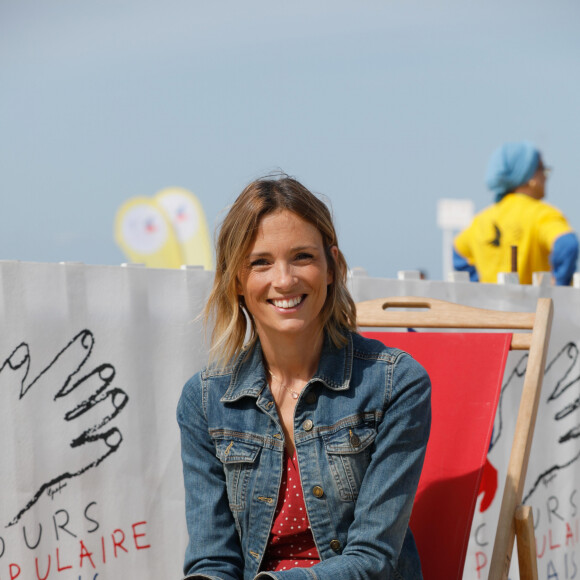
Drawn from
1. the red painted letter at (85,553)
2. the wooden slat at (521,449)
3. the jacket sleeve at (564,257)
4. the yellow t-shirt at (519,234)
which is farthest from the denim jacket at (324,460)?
the yellow t-shirt at (519,234)

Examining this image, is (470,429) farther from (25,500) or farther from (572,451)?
(572,451)

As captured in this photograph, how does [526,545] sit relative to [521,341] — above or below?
below

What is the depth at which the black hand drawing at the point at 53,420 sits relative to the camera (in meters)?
2.54

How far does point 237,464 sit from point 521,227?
141 inches

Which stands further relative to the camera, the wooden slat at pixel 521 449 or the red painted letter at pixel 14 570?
the red painted letter at pixel 14 570

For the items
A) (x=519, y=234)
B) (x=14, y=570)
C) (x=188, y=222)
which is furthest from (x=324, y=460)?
(x=188, y=222)

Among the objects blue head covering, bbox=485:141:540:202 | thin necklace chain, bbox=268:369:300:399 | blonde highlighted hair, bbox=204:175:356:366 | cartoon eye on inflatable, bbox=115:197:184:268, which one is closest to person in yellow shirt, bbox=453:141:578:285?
blue head covering, bbox=485:141:540:202

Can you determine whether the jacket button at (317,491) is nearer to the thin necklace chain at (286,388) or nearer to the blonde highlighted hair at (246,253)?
the thin necklace chain at (286,388)

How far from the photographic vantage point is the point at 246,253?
2.05 m

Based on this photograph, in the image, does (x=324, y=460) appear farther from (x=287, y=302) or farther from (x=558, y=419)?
(x=558, y=419)

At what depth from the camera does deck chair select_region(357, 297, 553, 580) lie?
2268 millimetres

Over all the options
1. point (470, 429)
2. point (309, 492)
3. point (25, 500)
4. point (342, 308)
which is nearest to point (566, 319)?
point (470, 429)

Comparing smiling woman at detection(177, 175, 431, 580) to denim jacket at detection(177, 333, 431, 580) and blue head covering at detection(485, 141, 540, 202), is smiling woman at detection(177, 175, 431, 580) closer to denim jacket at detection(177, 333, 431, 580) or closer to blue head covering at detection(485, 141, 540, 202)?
denim jacket at detection(177, 333, 431, 580)

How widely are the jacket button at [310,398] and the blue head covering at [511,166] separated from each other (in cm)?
363
